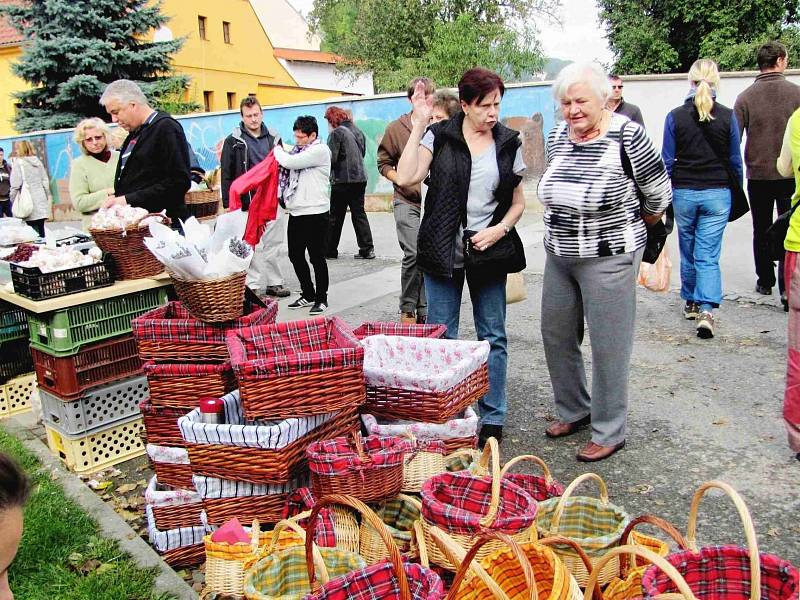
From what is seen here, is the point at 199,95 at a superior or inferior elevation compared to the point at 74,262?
superior

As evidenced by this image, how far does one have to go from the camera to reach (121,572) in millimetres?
3238

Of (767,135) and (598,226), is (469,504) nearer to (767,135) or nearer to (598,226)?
(598,226)

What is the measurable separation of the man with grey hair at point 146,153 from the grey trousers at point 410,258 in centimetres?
209

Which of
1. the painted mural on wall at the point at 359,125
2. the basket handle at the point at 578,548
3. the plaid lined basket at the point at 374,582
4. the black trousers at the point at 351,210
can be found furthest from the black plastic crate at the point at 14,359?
the painted mural on wall at the point at 359,125

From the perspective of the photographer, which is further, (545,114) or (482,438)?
(545,114)

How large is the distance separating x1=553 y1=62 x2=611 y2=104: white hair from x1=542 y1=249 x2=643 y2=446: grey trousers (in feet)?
2.74

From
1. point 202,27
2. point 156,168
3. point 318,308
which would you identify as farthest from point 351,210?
point 202,27

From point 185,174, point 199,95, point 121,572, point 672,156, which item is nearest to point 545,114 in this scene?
point 672,156

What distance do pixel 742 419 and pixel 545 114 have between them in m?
11.4

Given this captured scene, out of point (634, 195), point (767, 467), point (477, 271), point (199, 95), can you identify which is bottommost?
point (767, 467)

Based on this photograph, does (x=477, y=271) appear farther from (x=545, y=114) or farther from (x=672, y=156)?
(x=545, y=114)

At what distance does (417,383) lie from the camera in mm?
3469

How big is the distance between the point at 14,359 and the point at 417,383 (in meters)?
3.51

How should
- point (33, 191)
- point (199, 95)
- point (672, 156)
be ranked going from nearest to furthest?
point (672, 156)
point (33, 191)
point (199, 95)
